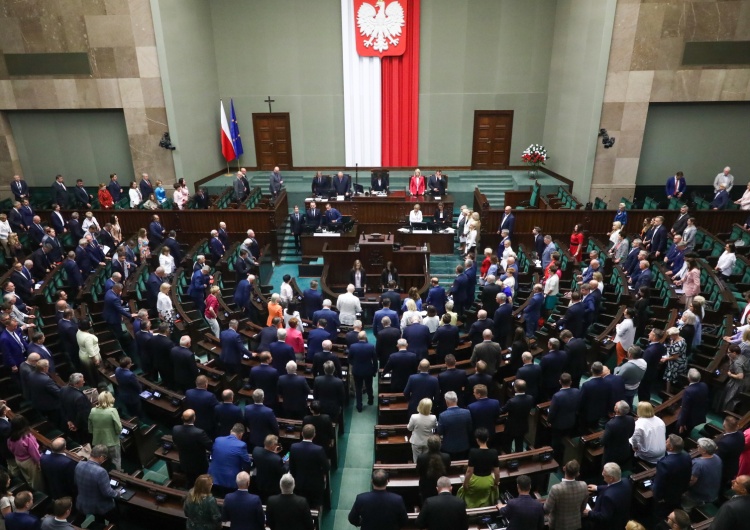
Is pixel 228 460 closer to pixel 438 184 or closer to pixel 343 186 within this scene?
pixel 343 186

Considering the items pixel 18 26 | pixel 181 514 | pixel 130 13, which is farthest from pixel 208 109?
pixel 181 514

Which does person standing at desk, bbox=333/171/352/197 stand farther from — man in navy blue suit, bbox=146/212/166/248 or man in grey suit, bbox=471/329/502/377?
man in grey suit, bbox=471/329/502/377

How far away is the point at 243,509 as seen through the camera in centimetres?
→ 421

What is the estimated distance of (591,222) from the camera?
12992mm

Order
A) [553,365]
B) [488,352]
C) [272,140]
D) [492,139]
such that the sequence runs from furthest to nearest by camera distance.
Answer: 1. [272,140]
2. [492,139]
3. [488,352]
4. [553,365]

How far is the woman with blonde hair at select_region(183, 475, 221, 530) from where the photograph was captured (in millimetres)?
4207

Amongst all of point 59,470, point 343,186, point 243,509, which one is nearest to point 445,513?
point 243,509

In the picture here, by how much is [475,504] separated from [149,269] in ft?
28.6

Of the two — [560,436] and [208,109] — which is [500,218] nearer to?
[560,436]

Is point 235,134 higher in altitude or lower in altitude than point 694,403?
higher

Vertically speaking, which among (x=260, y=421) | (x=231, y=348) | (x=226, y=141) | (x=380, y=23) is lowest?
(x=231, y=348)

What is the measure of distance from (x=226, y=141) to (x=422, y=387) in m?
14.5

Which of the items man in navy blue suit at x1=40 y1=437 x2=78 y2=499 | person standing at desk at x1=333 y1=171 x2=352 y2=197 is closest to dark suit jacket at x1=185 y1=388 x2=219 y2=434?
man in navy blue suit at x1=40 y1=437 x2=78 y2=499

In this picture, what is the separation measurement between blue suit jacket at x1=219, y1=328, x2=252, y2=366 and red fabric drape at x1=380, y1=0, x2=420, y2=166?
12898 millimetres
